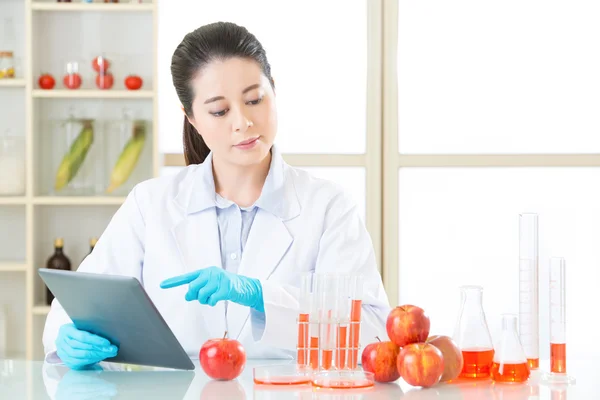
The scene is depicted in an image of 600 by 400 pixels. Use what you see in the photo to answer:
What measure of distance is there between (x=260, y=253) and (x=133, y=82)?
1.63 m

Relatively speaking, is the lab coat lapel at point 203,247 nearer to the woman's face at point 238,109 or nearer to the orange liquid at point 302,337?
the woman's face at point 238,109

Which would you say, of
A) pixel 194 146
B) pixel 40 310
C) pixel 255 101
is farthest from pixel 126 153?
pixel 255 101

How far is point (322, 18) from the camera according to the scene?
12.1 feet

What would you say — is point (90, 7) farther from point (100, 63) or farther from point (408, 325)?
point (408, 325)

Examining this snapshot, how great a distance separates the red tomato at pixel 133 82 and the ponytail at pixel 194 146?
45.9 inches

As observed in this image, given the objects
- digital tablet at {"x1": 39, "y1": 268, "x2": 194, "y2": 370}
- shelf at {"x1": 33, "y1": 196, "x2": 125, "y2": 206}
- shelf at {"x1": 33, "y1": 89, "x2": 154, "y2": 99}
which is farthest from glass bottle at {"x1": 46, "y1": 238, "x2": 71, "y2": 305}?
digital tablet at {"x1": 39, "y1": 268, "x2": 194, "y2": 370}

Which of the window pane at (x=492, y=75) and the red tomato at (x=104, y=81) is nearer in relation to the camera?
the red tomato at (x=104, y=81)

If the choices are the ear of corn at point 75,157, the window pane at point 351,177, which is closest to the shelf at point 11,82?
the ear of corn at point 75,157

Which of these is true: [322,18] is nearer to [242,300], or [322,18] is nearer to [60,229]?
[60,229]

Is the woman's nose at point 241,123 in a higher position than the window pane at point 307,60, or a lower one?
lower

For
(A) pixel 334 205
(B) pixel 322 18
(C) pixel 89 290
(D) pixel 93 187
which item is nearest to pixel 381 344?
(C) pixel 89 290

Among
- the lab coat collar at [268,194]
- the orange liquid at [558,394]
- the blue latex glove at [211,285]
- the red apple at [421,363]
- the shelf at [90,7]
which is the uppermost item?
the shelf at [90,7]

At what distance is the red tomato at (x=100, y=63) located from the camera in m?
3.40

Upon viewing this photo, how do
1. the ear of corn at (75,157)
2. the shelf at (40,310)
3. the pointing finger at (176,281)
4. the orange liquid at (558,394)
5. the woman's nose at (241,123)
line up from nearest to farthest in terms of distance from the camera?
the orange liquid at (558,394) < the pointing finger at (176,281) < the woman's nose at (241,123) < the shelf at (40,310) < the ear of corn at (75,157)
